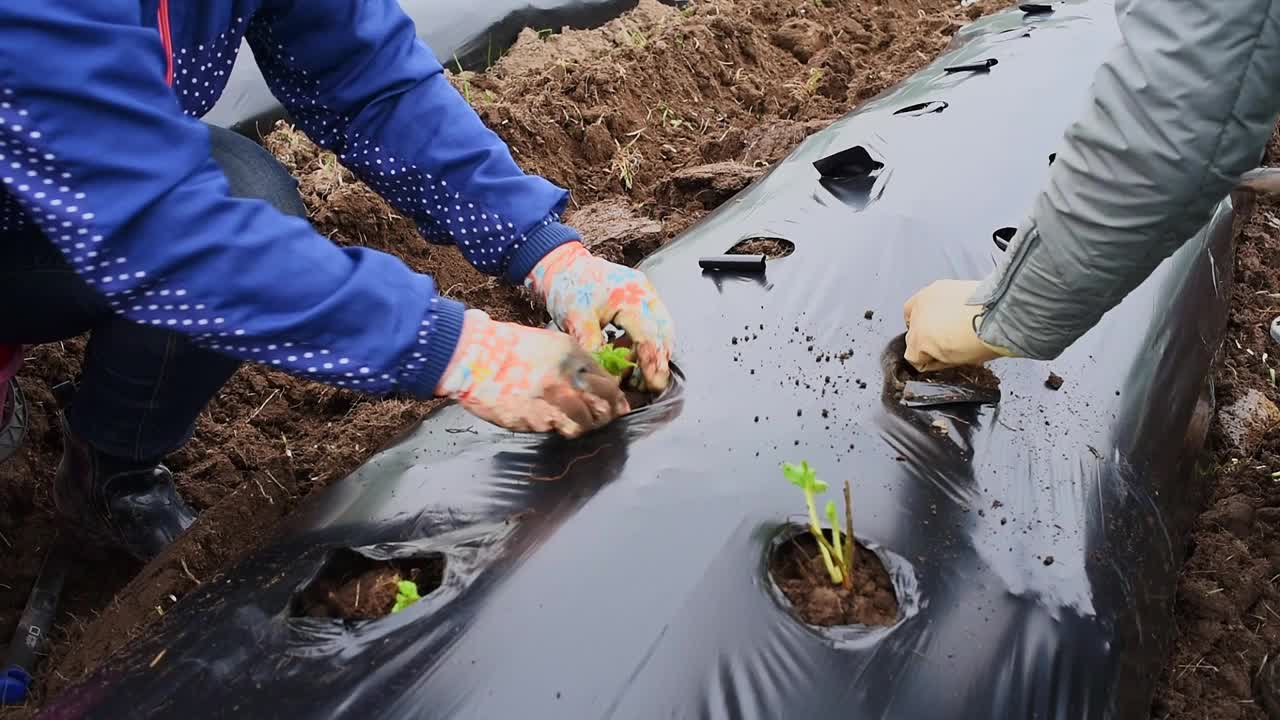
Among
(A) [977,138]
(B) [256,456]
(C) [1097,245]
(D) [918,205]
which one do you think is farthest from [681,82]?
(C) [1097,245]

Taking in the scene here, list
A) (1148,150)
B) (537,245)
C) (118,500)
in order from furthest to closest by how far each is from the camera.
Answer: (118,500)
(537,245)
(1148,150)

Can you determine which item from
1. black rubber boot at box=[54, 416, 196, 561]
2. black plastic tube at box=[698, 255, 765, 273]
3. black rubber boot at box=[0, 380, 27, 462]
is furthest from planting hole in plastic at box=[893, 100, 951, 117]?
black rubber boot at box=[0, 380, 27, 462]

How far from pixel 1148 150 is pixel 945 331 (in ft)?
1.67

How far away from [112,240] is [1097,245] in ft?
4.18

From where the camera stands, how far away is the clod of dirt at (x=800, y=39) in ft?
13.3

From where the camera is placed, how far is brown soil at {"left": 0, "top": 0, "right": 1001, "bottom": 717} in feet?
5.67

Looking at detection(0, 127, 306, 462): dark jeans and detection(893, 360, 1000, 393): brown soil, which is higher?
detection(0, 127, 306, 462): dark jeans

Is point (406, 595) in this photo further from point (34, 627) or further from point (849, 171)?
point (849, 171)

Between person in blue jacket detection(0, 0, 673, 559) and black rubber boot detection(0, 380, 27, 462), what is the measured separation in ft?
0.27

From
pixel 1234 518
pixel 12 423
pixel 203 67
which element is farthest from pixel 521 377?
pixel 1234 518

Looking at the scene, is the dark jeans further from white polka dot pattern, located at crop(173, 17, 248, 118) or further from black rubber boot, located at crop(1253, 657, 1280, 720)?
black rubber boot, located at crop(1253, 657, 1280, 720)

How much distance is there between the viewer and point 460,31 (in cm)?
374

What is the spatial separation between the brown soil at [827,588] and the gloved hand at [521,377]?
0.40 m

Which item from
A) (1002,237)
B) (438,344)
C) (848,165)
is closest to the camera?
(438,344)
